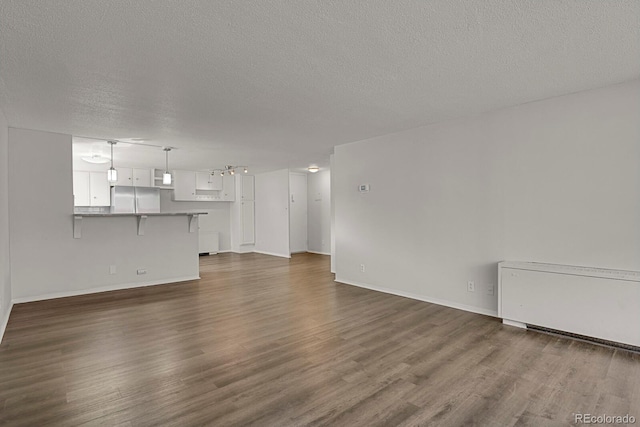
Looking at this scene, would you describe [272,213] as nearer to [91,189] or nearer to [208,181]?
[208,181]

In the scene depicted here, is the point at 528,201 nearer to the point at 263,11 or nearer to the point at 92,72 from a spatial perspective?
the point at 263,11

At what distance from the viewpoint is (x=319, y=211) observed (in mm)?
9875

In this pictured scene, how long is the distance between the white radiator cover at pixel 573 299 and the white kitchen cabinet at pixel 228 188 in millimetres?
8032

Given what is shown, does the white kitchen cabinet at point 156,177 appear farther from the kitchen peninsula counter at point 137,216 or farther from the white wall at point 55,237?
the white wall at point 55,237

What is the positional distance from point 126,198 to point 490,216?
784cm

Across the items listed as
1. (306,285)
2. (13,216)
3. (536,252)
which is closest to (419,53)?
(536,252)

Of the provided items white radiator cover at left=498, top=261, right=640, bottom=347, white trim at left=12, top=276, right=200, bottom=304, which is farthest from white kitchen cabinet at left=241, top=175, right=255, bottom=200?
white radiator cover at left=498, top=261, right=640, bottom=347

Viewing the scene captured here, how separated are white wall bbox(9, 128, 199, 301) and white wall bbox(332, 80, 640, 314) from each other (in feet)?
12.1

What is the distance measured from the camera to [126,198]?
808 cm

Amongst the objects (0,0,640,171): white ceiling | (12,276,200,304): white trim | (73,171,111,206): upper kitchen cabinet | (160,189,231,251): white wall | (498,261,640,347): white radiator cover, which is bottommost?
(12,276,200,304): white trim

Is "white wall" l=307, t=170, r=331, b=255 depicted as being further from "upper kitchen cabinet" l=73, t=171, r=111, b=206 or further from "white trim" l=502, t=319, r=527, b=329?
"white trim" l=502, t=319, r=527, b=329

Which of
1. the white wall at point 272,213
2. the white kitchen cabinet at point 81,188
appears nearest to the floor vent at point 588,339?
the white wall at point 272,213

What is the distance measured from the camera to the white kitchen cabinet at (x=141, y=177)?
27.2ft

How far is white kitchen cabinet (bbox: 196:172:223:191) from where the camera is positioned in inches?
373
